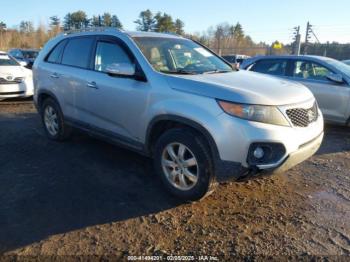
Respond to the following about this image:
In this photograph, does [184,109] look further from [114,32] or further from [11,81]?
[11,81]

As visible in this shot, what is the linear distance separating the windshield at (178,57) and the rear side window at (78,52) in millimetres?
921

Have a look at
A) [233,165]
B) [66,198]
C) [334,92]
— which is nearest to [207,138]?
[233,165]

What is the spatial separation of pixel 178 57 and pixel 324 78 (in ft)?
12.6

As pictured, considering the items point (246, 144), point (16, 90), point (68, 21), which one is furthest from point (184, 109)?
point (68, 21)

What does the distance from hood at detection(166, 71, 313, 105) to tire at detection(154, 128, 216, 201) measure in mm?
453

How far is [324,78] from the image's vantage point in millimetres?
7012

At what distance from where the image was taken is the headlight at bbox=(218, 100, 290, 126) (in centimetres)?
328

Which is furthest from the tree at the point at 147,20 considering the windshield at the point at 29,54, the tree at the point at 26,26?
the windshield at the point at 29,54

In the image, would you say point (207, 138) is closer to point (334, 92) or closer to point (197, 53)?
point (197, 53)

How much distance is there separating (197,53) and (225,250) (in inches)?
108

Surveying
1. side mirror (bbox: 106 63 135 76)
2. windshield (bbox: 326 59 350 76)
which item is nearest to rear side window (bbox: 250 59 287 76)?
windshield (bbox: 326 59 350 76)

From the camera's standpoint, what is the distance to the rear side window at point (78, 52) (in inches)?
196

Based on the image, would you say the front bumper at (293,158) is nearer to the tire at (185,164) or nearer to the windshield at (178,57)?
the tire at (185,164)

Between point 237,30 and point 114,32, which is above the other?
point 237,30
